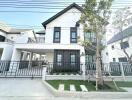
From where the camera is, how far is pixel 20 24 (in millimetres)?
13492

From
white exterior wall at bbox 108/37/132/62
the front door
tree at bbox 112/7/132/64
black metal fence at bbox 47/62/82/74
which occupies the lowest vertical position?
black metal fence at bbox 47/62/82/74

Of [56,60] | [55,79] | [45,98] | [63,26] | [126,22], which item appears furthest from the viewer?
[63,26]

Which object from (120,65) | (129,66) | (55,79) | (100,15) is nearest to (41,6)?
(100,15)

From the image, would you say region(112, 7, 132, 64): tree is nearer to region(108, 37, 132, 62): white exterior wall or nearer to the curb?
region(108, 37, 132, 62): white exterior wall

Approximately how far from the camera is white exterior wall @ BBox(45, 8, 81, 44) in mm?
13805

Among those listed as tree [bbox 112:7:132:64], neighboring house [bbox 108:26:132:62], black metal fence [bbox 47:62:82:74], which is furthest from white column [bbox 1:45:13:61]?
neighboring house [bbox 108:26:132:62]

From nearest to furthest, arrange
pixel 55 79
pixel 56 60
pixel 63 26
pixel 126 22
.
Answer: pixel 55 79
pixel 126 22
pixel 56 60
pixel 63 26

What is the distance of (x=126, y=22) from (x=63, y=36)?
24.4 feet

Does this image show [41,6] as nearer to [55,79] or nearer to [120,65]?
[55,79]

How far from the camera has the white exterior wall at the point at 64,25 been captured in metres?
13.8

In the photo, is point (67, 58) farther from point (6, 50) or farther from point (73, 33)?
point (6, 50)

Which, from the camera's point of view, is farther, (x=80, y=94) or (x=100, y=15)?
(x=100, y=15)

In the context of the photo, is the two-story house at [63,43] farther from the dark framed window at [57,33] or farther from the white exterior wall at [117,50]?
the white exterior wall at [117,50]

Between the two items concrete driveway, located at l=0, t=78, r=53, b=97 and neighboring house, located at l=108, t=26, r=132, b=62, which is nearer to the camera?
concrete driveway, located at l=0, t=78, r=53, b=97
